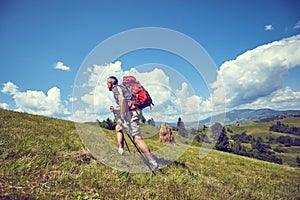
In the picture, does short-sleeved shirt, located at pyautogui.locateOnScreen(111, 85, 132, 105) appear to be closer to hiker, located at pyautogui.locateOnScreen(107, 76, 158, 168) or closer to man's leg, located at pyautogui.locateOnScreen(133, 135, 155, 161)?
hiker, located at pyautogui.locateOnScreen(107, 76, 158, 168)

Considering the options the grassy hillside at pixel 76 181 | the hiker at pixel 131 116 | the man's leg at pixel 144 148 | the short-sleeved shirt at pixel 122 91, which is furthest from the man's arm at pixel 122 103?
the grassy hillside at pixel 76 181

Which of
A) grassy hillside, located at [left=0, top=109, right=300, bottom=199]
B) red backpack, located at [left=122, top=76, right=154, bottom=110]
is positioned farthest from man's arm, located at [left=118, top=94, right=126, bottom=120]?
grassy hillside, located at [left=0, top=109, right=300, bottom=199]

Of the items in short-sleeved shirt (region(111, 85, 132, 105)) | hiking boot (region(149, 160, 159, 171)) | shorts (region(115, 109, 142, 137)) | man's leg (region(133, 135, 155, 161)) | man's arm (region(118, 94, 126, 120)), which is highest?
short-sleeved shirt (region(111, 85, 132, 105))

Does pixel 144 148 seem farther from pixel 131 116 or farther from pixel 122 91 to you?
pixel 122 91

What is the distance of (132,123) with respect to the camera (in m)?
7.22

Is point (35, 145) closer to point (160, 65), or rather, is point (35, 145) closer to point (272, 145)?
point (160, 65)

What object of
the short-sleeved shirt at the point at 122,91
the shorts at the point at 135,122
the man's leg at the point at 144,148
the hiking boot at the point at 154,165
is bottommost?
the hiking boot at the point at 154,165

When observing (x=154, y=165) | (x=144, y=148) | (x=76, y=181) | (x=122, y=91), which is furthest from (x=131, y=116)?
(x=76, y=181)

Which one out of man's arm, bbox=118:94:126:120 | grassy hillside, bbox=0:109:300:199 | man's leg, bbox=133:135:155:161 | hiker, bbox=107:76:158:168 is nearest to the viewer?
grassy hillside, bbox=0:109:300:199

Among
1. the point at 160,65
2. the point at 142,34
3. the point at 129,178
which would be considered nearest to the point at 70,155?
the point at 129,178

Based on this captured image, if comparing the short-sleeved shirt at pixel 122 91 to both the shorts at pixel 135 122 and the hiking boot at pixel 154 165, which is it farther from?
the hiking boot at pixel 154 165

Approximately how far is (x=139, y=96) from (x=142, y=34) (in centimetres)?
247

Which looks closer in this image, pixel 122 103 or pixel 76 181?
pixel 76 181

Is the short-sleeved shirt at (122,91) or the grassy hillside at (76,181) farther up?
the short-sleeved shirt at (122,91)
